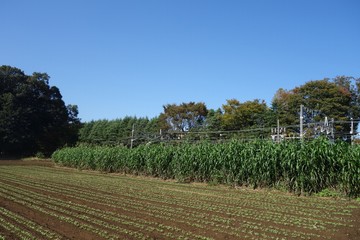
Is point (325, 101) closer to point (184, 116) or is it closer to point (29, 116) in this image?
point (184, 116)

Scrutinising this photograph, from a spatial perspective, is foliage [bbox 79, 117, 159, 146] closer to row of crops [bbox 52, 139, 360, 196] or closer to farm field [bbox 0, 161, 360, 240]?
row of crops [bbox 52, 139, 360, 196]

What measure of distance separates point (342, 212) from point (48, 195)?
9.77 metres

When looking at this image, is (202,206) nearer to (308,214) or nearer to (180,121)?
(308,214)

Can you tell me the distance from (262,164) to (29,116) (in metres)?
49.0

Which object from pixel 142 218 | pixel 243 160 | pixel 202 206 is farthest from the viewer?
pixel 243 160

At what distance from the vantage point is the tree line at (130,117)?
128ft

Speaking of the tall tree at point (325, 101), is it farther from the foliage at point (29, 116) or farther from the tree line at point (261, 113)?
the foliage at point (29, 116)

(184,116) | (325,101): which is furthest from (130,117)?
(325,101)

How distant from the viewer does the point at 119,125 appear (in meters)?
56.5

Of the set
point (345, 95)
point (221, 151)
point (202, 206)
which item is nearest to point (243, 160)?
point (221, 151)

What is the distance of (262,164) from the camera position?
15641 millimetres

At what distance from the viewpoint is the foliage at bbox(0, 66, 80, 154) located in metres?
53.3

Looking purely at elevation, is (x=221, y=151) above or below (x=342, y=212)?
above

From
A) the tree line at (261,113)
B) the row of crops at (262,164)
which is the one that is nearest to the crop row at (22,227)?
the row of crops at (262,164)
